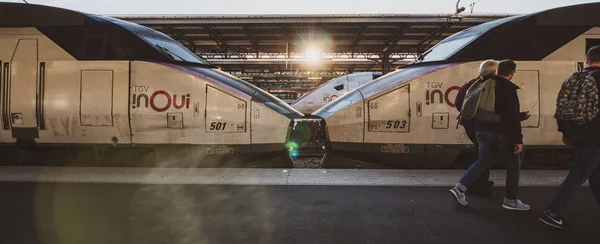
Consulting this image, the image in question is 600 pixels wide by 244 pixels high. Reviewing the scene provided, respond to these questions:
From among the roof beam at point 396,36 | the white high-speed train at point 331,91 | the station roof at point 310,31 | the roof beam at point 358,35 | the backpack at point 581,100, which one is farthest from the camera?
the white high-speed train at point 331,91

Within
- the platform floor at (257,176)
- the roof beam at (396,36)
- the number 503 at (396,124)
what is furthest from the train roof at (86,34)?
the roof beam at (396,36)

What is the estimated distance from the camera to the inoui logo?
5.12 m

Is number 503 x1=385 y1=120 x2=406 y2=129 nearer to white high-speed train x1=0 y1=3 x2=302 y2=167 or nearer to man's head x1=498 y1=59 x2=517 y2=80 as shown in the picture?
white high-speed train x1=0 y1=3 x2=302 y2=167

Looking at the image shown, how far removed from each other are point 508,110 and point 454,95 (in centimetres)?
188

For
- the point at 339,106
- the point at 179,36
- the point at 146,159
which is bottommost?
the point at 146,159

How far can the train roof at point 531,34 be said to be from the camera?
16.9 feet

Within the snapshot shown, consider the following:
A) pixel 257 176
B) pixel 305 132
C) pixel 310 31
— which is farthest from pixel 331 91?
pixel 257 176

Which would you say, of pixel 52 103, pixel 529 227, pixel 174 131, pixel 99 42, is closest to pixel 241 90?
pixel 174 131

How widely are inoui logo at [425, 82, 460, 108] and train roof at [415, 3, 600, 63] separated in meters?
0.50

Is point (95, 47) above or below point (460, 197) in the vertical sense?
above

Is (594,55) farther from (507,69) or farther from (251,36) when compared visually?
(251,36)

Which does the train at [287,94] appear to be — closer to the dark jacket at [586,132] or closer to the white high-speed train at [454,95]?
the white high-speed train at [454,95]

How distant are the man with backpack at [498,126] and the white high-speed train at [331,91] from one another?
1166 cm

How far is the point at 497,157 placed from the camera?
3430mm
